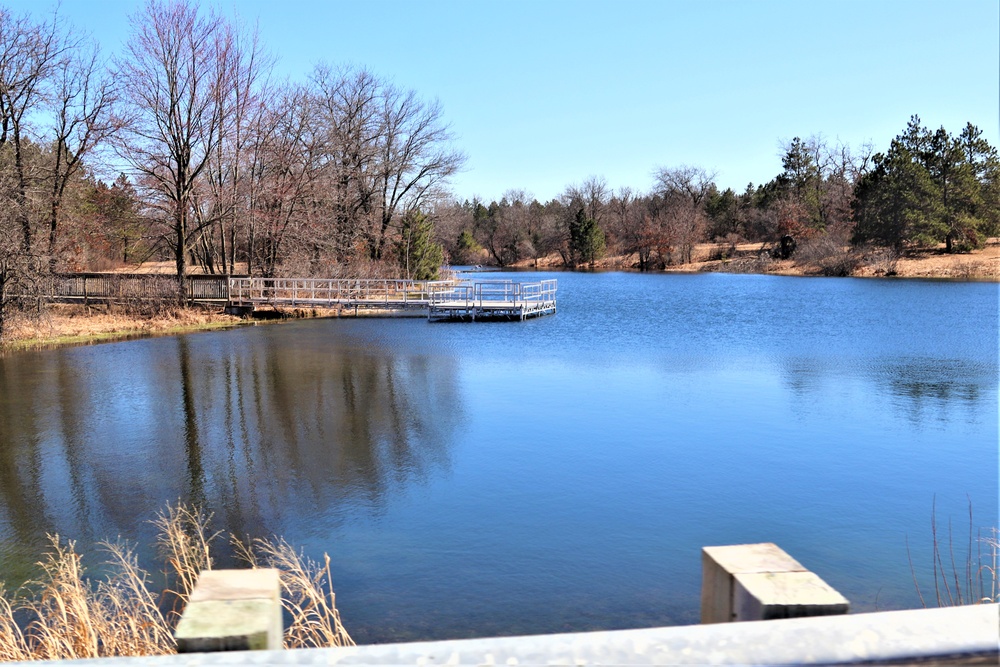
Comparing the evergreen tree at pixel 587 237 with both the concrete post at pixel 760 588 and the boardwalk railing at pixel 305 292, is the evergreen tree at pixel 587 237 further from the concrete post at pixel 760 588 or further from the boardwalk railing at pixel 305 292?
the concrete post at pixel 760 588

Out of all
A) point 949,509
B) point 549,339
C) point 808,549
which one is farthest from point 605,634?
point 549,339

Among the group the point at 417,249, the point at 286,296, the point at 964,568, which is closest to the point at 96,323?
the point at 286,296

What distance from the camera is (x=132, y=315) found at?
96.3ft

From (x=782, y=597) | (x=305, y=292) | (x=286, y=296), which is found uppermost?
(x=305, y=292)

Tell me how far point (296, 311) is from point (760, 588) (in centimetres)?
3321

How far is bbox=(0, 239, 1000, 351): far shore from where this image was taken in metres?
24.0

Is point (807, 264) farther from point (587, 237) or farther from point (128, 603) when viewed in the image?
point (128, 603)

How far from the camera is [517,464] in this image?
34.6 ft

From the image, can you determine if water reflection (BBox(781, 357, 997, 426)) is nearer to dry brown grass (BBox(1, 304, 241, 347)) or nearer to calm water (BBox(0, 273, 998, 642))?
calm water (BBox(0, 273, 998, 642))

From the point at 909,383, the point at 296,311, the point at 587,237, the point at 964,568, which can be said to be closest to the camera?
the point at 964,568

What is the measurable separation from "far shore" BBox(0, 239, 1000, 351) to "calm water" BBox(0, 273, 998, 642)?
2509 mm

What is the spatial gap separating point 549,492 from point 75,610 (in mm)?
5636

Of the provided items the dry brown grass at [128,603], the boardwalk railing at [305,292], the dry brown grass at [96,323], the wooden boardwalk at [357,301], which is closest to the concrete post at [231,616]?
the dry brown grass at [128,603]

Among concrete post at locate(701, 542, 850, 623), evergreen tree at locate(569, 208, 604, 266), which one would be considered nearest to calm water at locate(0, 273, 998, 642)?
concrete post at locate(701, 542, 850, 623)
